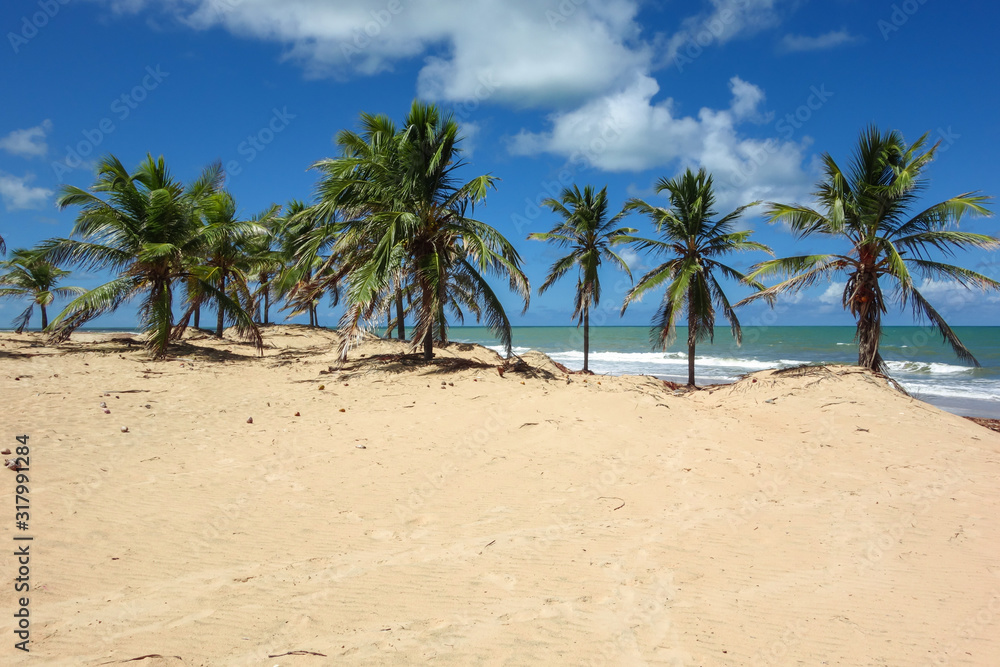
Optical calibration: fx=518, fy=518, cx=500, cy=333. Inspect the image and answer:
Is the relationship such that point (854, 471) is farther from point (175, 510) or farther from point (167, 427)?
point (167, 427)

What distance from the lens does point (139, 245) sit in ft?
47.0

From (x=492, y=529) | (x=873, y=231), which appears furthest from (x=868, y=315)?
(x=492, y=529)

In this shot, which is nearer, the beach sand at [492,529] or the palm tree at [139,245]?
the beach sand at [492,529]

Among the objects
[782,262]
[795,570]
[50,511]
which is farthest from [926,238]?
[50,511]

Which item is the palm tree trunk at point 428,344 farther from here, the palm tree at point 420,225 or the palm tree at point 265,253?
the palm tree at point 265,253

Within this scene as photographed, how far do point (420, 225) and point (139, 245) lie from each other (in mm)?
8426

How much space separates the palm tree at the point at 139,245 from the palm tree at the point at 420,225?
190 inches

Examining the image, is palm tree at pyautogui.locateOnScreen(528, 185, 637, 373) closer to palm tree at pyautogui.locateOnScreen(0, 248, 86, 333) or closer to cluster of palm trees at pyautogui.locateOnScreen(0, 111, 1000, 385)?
cluster of palm trees at pyautogui.locateOnScreen(0, 111, 1000, 385)

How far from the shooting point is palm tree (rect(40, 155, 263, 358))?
13523mm

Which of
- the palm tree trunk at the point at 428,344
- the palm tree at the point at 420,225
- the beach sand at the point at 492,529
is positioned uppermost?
the palm tree at the point at 420,225

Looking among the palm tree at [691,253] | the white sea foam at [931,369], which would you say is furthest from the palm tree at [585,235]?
the white sea foam at [931,369]

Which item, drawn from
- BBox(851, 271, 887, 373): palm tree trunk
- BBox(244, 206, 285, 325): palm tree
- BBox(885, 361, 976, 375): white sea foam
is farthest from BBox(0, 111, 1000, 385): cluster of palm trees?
BBox(885, 361, 976, 375): white sea foam

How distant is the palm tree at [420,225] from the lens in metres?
11.7

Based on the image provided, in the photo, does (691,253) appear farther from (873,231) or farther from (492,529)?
(492,529)
